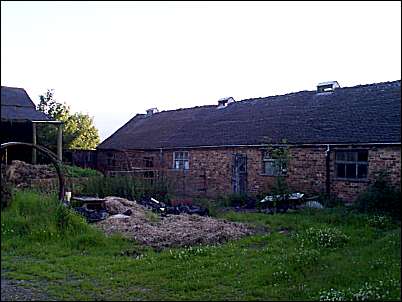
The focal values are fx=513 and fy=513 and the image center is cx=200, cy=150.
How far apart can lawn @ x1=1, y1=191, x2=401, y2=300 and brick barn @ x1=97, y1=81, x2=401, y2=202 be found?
17.8 feet

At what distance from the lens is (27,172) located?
66.8 feet

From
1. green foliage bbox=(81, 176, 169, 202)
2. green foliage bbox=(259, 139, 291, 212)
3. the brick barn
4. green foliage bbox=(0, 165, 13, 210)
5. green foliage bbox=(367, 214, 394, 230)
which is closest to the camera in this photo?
green foliage bbox=(0, 165, 13, 210)

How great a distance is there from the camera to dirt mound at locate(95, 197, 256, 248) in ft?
37.5

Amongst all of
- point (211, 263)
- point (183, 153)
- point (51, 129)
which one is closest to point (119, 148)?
point (51, 129)

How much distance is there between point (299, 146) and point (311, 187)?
1.68m

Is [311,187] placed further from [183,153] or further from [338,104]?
[183,153]

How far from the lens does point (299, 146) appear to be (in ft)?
65.7

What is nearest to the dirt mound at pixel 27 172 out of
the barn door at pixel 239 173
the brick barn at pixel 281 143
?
the brick barn at pixel 281 143

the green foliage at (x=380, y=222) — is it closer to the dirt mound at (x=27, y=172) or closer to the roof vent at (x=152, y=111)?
the dirt mound at (x=27, y=172)

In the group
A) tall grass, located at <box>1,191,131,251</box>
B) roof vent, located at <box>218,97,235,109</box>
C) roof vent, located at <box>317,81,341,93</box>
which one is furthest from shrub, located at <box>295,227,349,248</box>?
roof vent, located at <box>218,97,235,109</box>

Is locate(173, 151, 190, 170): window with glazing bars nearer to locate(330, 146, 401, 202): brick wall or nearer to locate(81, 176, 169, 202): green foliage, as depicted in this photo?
locate(81, 176, 169, 202): green foliage

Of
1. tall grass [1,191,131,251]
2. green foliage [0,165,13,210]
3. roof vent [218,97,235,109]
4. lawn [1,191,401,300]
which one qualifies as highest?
roof vent [218,97,235,109]

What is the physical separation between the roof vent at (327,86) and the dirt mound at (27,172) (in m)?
12.7

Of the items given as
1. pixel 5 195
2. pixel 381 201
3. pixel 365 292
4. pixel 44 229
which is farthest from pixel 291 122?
pixel 365 292
